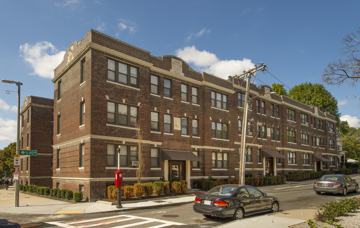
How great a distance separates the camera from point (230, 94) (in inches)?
1528

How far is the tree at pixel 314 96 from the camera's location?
232ft

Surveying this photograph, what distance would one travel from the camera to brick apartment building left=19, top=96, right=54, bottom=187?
132 feet

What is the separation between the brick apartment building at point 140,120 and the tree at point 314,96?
3119 centimetres

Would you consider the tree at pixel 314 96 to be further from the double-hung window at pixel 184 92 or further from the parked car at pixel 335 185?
the parked car at pixel 335 185

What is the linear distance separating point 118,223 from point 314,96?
2490 inches

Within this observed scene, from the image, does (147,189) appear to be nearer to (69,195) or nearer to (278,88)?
(69,195)

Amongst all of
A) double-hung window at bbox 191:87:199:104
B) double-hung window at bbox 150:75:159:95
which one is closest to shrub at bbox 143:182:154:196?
double-hung window at bbox 150:75:159:95

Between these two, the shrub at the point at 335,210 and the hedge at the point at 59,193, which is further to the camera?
the hedge at the point at 59,193

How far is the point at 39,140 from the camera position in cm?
4109

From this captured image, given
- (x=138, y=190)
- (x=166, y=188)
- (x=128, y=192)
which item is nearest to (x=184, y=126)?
(x=166, y=188)

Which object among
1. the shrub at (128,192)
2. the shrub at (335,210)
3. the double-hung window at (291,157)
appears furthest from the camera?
the double-hung window at (291,157)

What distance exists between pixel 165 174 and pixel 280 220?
1647 cm

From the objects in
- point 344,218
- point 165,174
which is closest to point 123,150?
point 165,174

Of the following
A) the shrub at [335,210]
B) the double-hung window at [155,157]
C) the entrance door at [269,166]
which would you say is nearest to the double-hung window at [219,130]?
the double-hung window at [155,157]
